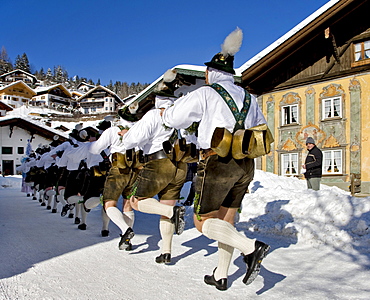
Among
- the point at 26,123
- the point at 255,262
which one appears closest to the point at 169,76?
the point at 255,262

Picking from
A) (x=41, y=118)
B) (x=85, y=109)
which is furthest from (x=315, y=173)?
(x=85, y=109)

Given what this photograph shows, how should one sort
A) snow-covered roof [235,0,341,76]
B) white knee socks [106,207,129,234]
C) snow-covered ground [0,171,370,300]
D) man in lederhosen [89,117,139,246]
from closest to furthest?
snow-covered ground [0,171,370,300]
white knee socks [106,207,129,234]
man in lederhosen [89,117,139,246]
snow-covered roof [235,0,341,76]

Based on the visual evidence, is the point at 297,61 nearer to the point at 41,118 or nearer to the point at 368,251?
the point at 368,251

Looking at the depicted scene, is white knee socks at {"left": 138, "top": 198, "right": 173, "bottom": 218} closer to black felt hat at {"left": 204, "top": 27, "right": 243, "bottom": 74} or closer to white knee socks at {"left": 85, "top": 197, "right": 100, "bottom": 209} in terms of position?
black felt hat at {"left": 204, "top": 27, "right": 243, "bottom": 74}

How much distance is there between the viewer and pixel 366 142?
14516 mm

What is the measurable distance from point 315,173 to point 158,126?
20.5ft

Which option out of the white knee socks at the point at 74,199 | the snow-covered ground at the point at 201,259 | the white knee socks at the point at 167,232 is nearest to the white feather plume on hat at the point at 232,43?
the white knee socks at the point at 167,232

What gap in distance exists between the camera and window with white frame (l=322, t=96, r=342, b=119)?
1521cm

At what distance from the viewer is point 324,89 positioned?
1552 cm

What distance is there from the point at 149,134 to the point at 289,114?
541 inches

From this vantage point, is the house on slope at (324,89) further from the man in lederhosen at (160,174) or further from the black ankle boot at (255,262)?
the black ankle boot at (255,262)

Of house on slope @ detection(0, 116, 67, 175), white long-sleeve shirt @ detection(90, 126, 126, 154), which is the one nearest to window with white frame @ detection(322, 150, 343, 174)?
white long-sleeve shirt @ detection(90, 126, 126, 154)

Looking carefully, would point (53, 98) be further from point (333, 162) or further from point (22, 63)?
point (333, 162)

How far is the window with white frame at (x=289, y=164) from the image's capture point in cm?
1656
